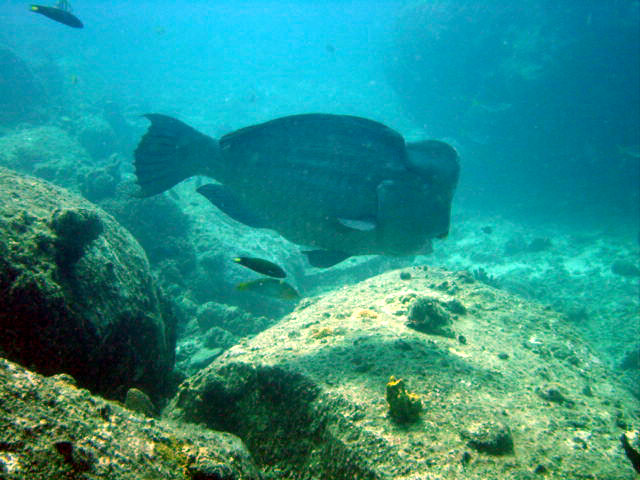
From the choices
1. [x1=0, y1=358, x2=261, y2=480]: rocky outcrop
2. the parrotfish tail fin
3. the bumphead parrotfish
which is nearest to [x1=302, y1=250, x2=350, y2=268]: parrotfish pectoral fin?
the bumphead parrotfish

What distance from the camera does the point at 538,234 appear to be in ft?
52.9

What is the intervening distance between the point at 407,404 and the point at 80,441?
5.61ft

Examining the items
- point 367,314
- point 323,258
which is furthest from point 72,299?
point 367,314

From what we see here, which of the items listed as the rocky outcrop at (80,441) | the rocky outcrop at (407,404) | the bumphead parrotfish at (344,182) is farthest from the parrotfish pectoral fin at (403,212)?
the rocky outcrop at (80,441)

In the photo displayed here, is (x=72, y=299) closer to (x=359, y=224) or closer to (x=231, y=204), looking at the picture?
(x=231, y=204)

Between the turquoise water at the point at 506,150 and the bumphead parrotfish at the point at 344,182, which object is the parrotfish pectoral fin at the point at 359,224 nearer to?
the bumphead parrotfish at the point at 344,182

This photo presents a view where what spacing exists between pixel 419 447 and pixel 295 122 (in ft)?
8.43

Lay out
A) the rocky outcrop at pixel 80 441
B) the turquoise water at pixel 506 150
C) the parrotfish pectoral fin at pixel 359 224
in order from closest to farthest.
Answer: the rocky outcrop at pixel 80 441, the parrotfish pectoral fin at pixel 359 224, the turquoise water at pixel 506 150

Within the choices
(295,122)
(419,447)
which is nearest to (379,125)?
(295,122)

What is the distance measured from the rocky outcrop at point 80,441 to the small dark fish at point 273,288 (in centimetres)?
228

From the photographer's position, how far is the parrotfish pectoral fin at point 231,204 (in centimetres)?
306

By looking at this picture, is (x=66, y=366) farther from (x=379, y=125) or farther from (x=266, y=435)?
(x=379, y=125)

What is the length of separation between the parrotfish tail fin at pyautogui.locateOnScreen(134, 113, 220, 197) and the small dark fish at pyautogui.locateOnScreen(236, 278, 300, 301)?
4.86 ft

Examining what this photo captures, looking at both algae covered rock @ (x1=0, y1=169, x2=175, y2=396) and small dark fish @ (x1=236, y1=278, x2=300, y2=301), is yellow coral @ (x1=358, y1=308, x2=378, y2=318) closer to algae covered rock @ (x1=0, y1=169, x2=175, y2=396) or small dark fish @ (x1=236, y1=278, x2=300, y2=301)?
small dark fish @ (x1=236, y1=278, x2=300, y2=301)
